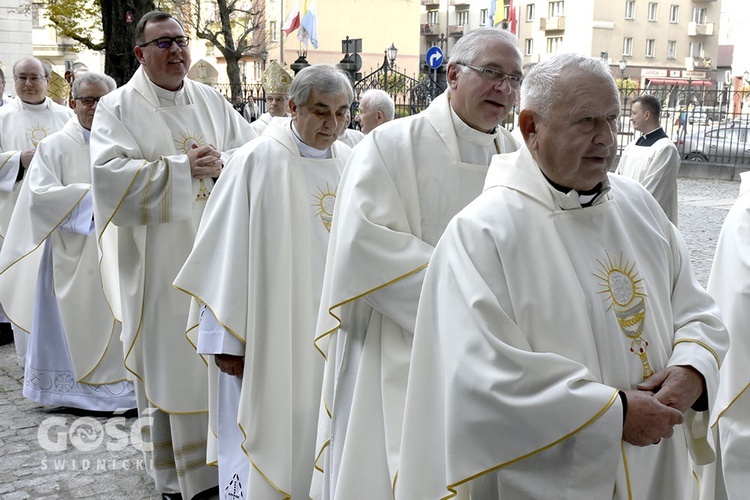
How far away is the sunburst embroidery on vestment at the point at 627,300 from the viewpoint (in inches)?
97.3

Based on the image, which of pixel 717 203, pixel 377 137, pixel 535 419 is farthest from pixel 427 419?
pixel 717 203

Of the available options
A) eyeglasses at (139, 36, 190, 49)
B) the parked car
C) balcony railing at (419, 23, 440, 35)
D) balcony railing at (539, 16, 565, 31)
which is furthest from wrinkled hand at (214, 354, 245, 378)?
balcony railing at (419, 23, 440, 35)

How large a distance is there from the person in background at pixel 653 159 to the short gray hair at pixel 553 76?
6977mm

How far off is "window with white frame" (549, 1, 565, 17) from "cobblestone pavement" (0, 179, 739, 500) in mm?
54478

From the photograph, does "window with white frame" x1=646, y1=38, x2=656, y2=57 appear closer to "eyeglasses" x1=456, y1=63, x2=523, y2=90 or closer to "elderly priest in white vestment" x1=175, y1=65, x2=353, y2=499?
"elderly priest in white vestment" x1=175, y1=65, x2=353, y2=499

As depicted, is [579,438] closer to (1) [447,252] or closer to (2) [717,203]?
(1) [447,252]

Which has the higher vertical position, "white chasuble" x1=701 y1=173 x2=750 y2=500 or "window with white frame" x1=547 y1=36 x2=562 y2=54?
"window with white frame" x1=547 y1=36 x2=562 y2=54

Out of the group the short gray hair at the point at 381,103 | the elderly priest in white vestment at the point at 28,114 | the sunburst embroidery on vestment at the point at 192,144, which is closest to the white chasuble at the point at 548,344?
the sunburst embroidery on vestment at the point at 192,144

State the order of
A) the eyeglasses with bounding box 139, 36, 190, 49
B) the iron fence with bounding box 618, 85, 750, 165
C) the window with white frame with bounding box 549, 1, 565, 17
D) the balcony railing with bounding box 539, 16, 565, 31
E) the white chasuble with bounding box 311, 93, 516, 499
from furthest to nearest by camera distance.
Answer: the window with white frame with bounding box 549, 1, 565, 17 → the balcony railing with bounding box 539, 16, 565, 31 → the iron fence with bounding box 618, 85, 750, 165 → the eyeglasses with bounding box 139, 36, 190, 49 → the white chasuble with bounding box 311, 93, 516, 499

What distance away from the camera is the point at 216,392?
429cm

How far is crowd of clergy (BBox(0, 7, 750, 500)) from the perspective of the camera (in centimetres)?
233

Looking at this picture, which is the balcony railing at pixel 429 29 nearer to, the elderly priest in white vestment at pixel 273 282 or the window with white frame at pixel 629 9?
the window with white frame at pixel 629 9

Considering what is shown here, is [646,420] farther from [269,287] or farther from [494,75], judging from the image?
[269,287]

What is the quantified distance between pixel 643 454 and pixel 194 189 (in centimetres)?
302
